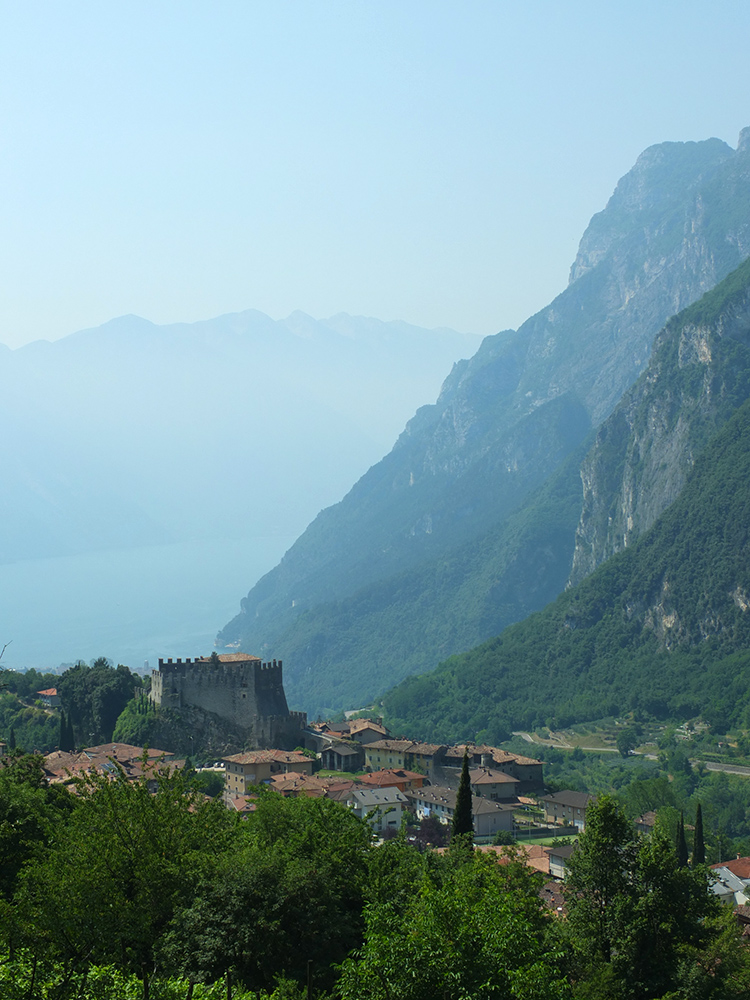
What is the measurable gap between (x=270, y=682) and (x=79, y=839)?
2441 inches

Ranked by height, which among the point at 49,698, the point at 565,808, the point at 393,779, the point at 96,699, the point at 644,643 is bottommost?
the point at 565,808

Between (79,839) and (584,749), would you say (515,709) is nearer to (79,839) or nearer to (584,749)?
(584,749)

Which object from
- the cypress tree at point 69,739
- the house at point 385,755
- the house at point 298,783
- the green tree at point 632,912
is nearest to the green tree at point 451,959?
the green tree at point 632,912

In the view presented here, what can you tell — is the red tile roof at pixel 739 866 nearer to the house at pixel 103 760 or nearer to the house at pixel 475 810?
the house at pixel 475 810

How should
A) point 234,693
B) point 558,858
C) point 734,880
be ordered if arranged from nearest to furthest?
point 734,880 < point 558,858 < point 234,693

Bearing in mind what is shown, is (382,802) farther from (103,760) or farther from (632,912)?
(632,912)

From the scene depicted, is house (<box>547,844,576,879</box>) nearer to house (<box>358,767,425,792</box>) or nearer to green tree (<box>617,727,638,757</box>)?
house (<box>358,767,425,792</box>)

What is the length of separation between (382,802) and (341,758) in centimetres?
1550

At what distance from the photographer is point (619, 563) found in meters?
192

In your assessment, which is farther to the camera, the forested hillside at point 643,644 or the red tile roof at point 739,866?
the forested hillside at point 643,644

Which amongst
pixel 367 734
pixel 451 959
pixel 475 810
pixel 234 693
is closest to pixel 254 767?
pixel 234 693

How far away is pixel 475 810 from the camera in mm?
78562

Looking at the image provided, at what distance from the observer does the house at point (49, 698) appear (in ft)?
326

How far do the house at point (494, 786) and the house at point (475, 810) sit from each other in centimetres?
375
